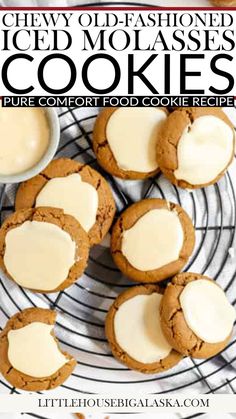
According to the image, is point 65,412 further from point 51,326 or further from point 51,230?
point 51,230

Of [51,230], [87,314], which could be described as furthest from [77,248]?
[87,314]

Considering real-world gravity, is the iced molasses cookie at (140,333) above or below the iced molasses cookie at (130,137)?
below

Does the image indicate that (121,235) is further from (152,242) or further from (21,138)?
(21,138)

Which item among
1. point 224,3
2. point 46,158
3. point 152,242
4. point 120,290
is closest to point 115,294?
point 120,290

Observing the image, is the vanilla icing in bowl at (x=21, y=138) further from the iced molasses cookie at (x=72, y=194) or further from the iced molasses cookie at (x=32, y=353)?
the iced molasses cookie at (x=32, y=353)

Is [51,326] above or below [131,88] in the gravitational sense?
below

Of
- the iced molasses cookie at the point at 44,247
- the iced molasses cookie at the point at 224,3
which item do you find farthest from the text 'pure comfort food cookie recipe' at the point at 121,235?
the iced molasses cookie at the point at 224,3

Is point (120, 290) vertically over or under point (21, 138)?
under
